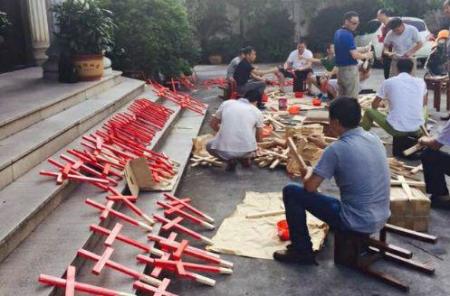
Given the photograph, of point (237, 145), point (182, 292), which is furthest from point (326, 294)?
point (237, 145)

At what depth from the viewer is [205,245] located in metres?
4.61

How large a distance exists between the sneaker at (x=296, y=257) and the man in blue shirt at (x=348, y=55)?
5.66m

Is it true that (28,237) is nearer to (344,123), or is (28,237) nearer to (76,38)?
(344,123)

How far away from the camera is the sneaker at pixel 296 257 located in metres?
4.21

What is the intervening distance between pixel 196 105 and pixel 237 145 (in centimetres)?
479

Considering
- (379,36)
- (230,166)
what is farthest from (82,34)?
(379,36)

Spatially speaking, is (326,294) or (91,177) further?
(91,177)

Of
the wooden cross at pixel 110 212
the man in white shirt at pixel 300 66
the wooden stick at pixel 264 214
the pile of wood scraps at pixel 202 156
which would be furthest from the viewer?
the man in white shirt at pixel 300 66

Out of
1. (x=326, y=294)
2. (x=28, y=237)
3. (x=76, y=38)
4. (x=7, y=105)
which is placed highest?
(x=76, y=38)

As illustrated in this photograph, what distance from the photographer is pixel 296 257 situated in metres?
4.22

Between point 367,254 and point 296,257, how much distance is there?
0.61 meters

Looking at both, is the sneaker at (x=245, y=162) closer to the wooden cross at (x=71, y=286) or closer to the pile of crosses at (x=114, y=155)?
the pile of crosses at (x=114, y=155)

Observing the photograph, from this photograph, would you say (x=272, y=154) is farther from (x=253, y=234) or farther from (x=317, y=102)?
(x=317, y=102)

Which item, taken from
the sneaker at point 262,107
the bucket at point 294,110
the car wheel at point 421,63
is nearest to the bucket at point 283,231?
the bucket at point 294,110
